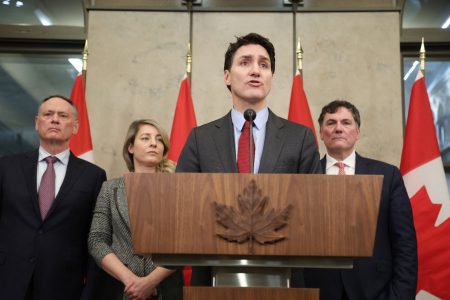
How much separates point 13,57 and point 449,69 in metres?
3.68

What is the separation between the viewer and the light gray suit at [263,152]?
193 centimetres

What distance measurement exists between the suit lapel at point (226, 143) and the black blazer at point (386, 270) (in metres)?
0.93

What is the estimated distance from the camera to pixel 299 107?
407 cm

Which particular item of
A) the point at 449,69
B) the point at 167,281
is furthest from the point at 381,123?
the point at 167,281

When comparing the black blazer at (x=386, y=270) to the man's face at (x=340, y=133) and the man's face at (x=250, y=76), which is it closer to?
Result: the man's face at (x=340, y=133)

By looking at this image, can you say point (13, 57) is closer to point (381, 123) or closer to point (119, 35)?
point (119, 35)

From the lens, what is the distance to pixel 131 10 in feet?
15.6

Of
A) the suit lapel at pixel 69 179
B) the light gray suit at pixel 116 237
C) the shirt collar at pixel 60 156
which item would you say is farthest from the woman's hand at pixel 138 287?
the shirt collar at pixel 60 156

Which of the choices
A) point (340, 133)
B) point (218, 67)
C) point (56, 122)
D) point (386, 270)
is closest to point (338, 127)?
point (340, 133)

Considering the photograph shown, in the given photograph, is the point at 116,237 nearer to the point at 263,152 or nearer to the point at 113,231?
the point at 113,231

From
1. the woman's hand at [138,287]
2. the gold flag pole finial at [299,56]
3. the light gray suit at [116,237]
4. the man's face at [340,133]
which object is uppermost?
the gold flag pole finial at [299,56]

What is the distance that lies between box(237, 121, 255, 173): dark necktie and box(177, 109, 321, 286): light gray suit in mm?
20

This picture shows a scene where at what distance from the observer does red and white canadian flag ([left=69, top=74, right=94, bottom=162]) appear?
407cm

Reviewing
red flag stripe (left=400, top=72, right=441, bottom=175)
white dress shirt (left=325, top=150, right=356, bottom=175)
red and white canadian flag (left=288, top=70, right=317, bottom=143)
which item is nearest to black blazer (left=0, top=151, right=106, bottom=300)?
white dress shirt (left=325, top=150, right=356, bottom=175)
